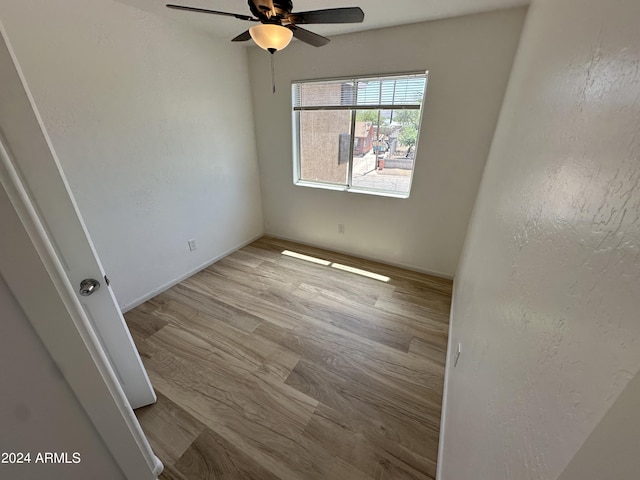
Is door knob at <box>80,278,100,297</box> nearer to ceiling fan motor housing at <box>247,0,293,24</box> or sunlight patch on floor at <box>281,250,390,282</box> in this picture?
ceiling fan motor housing at <box>247,0,293,24</box>

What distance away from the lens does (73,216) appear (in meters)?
1.05

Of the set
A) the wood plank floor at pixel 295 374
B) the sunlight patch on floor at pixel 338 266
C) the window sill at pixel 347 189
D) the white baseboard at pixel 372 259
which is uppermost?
the window sill at pixel 347 189

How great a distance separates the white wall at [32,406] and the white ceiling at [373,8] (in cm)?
217

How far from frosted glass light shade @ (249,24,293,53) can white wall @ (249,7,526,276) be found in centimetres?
130

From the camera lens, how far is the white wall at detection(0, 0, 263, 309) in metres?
1.65

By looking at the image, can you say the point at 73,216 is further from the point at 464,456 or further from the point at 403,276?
the point at 403,276

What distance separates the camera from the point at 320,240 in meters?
3.44

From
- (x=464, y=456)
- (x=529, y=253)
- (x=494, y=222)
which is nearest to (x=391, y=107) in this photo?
(x=494, y=222)

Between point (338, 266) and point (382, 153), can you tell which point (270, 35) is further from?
point (338, 266)

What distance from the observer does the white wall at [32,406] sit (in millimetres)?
548

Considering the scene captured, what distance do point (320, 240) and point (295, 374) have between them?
6.39ft

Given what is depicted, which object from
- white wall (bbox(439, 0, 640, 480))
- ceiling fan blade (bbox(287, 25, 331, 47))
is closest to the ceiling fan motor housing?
ceiling fan blade (bbox(287, 25, 331, 47))

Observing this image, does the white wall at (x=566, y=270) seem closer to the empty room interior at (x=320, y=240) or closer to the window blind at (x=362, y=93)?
the empty room interior at (x=320, y=240)

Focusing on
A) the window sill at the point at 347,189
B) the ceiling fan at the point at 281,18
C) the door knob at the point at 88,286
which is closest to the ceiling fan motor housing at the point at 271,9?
the ceiling fan at the point at 281,18
